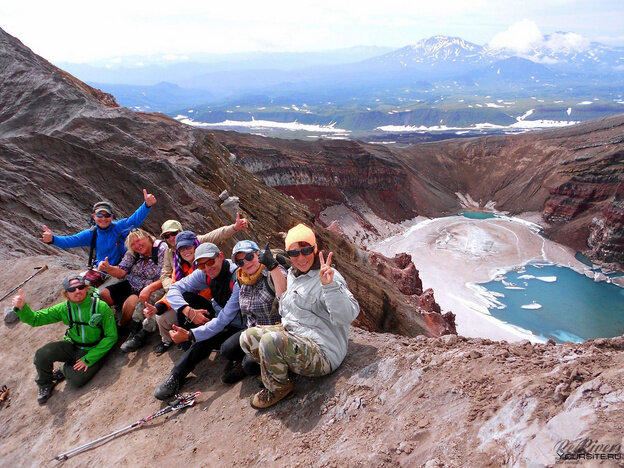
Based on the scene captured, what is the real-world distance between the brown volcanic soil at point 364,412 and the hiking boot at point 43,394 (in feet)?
0.31

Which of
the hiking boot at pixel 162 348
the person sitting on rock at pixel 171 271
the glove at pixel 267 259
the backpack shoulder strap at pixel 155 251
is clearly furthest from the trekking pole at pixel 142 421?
the backpack shoulder strap at pixel 155 251

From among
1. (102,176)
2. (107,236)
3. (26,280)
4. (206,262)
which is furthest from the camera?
(102,176)

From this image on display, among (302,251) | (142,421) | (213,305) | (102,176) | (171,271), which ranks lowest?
(142,421)

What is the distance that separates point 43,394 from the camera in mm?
5590

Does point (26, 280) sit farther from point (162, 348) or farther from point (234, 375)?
point (234, 375)

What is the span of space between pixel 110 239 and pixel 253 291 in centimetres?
342

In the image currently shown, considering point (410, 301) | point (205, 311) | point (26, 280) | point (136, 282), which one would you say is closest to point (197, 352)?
point (205, 311)

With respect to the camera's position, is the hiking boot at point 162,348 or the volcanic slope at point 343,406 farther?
the hiking boot at point 162,348

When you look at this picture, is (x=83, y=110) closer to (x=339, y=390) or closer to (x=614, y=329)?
(x=339, y=390)

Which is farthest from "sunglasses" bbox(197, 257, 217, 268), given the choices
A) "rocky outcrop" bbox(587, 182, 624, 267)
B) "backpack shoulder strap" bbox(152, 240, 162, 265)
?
"rocky outcrop" bbox(587, 182, 624, 267)

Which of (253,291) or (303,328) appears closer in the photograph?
(303,328)

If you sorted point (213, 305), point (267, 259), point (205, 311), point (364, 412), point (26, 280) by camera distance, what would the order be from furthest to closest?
point (26, 280)
point (213, 305)
point (205, 311)
point (267, 259)
point (364, 412)

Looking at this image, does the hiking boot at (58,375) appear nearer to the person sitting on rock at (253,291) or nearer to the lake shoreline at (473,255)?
the person sitting on rock at (253,291)

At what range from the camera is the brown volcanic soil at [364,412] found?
2789 millimetres
